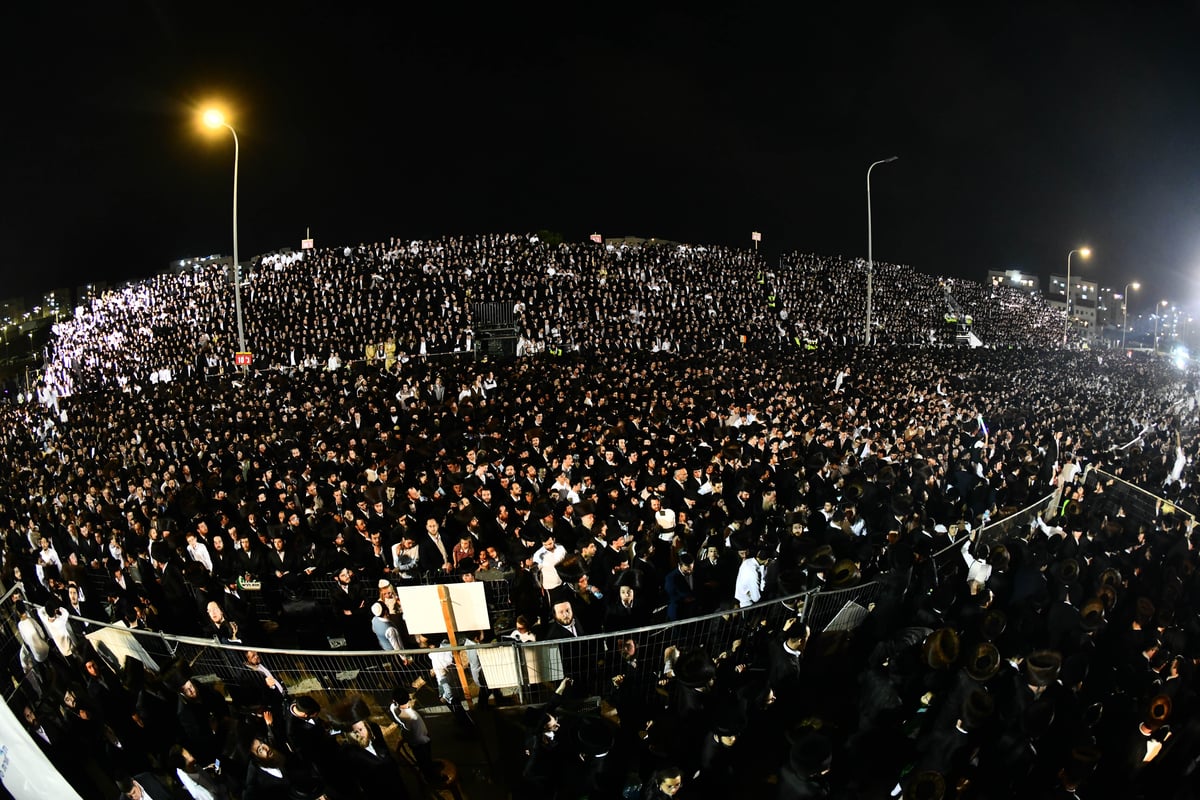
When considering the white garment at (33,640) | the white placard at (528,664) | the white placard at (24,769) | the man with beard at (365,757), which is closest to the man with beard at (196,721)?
the white placard at (24,769)

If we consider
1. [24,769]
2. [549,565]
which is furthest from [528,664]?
[24,769]

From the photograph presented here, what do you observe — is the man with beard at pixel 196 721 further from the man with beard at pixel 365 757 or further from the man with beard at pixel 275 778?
the man with beard at pixel 365 757

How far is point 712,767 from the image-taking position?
14.1ft

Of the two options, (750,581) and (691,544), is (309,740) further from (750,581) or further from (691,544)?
(691,544)

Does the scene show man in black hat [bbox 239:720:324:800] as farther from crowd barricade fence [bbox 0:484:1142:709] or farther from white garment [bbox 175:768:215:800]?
crowd barricade fence [bbox 0:484:1142:709]

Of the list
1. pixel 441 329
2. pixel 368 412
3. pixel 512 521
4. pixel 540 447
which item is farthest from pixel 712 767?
pixel 441 329

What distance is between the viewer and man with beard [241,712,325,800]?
13.5ft

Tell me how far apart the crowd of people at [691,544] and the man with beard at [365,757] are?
0.27m

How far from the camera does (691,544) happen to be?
25.0 ft

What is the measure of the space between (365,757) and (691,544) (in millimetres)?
3998

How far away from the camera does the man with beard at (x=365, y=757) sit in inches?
180

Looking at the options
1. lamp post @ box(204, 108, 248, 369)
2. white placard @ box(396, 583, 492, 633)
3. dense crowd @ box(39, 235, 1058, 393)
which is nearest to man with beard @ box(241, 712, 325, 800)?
white placard @ box(396, 583, 492, 633)

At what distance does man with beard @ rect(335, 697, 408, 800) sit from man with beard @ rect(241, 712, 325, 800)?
0.99 ft

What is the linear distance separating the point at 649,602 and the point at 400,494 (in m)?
4.41
